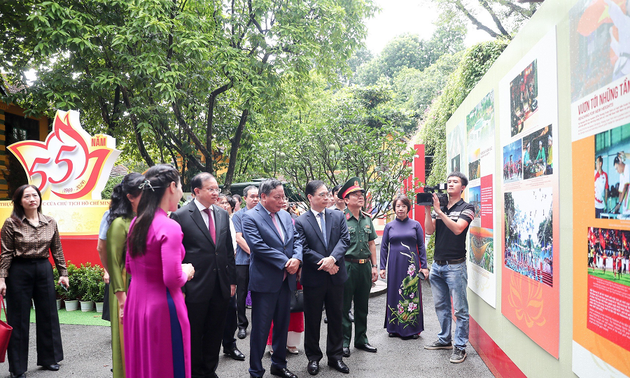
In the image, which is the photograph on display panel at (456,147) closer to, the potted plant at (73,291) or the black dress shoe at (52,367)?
the black dress shoe at (52,367)

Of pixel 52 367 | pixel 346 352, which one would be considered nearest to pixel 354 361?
pixel 346 352

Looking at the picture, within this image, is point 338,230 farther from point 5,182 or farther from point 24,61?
point 5,182

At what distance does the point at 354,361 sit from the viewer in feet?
15.2

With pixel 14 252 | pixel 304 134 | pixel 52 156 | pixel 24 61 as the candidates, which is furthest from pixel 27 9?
pixel 14 252

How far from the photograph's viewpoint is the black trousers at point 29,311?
13.5 feet

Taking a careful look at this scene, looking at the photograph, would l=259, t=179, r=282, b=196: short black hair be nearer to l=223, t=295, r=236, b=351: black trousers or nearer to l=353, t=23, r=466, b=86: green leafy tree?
l=223, t=295, r=236, b=351: black trousers

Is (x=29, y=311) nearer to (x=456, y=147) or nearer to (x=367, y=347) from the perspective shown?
(x=367, y=347)

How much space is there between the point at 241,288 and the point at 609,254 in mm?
4341

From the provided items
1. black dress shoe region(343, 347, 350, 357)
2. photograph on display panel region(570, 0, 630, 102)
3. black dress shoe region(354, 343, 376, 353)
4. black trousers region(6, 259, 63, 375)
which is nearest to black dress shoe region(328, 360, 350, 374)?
black dress shoe region(343, 347, 350, 357)

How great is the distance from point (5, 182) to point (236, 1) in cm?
887

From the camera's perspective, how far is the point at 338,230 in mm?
4445

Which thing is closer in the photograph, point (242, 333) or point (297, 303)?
point (297, 303)

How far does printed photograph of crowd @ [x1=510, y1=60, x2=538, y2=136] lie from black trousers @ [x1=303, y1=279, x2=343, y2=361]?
2.20 metres

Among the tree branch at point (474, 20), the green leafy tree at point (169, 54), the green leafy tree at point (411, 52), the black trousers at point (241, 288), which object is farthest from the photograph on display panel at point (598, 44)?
the green leafy tree at point (411, 52)
